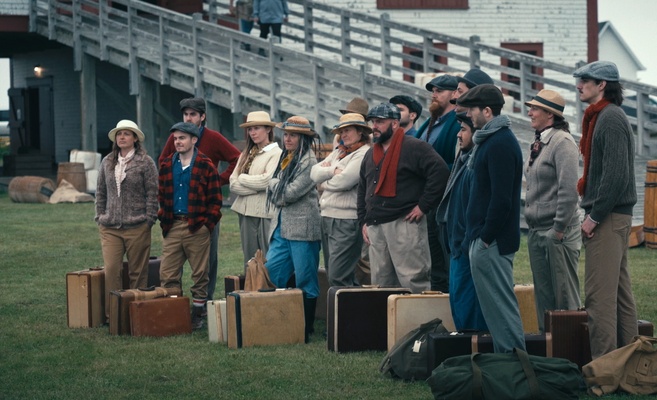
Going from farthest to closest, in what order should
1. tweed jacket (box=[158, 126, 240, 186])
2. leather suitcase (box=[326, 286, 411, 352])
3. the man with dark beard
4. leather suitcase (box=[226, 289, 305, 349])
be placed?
tweed jacket (box=[158, 126, 240, 186]), leather suitcase (box=[226, 289, 305, 349]), the man with dark beard, leather suitcase (box=[326, 286, 411, 352])

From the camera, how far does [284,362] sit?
9219 mm

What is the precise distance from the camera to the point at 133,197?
441 inches

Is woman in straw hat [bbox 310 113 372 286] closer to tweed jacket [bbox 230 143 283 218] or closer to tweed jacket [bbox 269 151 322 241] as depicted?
tweed jacket [bbox 269 151 322 241]

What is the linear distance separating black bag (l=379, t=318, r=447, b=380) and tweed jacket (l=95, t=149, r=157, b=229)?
3374 mm

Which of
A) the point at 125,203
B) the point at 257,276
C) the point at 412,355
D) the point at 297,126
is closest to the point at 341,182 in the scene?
the point at 297,126

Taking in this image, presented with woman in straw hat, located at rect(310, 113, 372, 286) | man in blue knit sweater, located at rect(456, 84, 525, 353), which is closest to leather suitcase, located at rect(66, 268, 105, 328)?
woman in straw hat, located at rect(310, 113, 372, 286)

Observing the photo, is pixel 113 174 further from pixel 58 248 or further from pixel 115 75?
pixel 115 75

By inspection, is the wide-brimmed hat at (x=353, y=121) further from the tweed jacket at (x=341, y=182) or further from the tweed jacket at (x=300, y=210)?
the tweed jacket at (x=300, y=210)

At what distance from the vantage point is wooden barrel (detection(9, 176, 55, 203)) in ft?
87.2

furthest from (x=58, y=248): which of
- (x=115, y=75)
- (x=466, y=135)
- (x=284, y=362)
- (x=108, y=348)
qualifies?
(x=115, y=75)

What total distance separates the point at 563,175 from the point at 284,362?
7.74ft

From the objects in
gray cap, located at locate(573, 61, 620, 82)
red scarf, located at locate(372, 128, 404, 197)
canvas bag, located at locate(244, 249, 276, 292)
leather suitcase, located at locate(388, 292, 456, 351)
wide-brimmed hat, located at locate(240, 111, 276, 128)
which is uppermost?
gray cap, located at locate(573, 61, 620, 82)

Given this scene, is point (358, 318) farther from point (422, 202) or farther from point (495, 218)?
point (495, 218)

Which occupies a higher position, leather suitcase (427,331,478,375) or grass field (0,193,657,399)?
leather suitcase (427,331,478,375)
